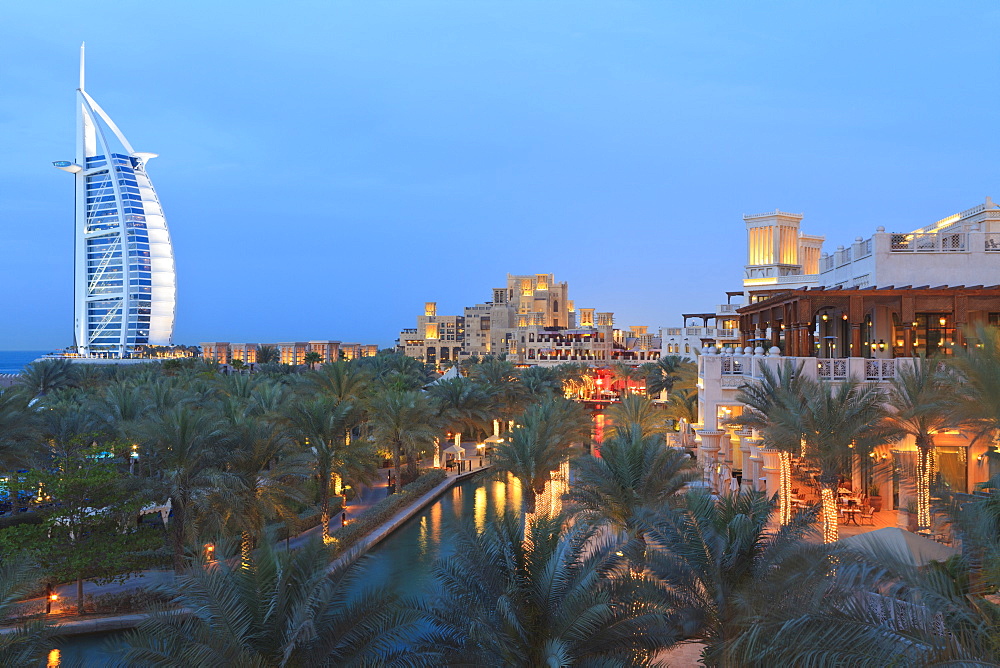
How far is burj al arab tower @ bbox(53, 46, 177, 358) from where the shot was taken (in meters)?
104

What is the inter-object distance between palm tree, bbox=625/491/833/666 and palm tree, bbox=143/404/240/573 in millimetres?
9301

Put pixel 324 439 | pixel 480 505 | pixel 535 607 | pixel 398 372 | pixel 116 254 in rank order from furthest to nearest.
Result: pixel 116 254
pixel 398 372
pixel 480 505
pixel 324 439
pixel 535 607

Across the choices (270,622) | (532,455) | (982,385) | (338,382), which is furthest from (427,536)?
(982,385)

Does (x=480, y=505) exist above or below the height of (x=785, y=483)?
below

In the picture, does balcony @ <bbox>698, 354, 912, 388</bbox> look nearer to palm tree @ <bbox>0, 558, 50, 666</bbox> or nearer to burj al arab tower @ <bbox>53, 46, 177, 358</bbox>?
palm tree @ <bbox>0, 558, 50, 666</bbox>

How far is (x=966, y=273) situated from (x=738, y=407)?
6291 millimetres

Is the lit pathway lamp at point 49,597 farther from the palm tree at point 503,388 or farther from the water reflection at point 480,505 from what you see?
the palm tree at point 503,388

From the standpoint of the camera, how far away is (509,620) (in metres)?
8.23

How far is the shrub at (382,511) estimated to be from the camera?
20.2 meters

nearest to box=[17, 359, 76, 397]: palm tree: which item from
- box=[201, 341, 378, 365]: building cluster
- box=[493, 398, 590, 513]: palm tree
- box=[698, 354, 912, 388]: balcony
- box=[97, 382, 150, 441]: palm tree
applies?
box=[97, 382, 150, 441]: palm tree

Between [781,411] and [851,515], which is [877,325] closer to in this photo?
[851,515]

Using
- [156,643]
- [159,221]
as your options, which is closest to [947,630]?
[156,643]

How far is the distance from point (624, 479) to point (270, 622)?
27.3 ft

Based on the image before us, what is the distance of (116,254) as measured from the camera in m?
105
